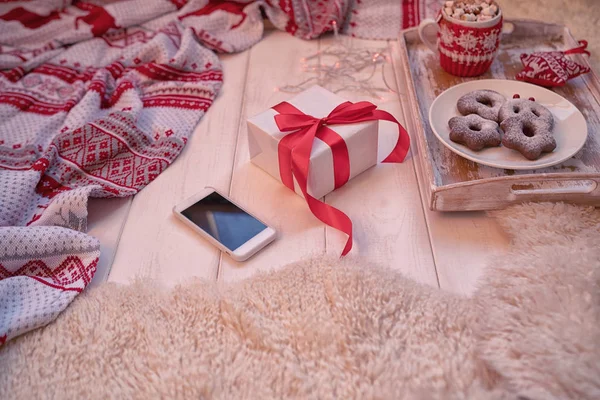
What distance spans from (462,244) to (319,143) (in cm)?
29

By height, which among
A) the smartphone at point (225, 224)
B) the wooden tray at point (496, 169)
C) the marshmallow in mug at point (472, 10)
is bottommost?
the smartphone at point (225, 224)

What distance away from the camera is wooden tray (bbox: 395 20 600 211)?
0.92 metres

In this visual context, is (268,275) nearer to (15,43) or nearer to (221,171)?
(221,171)

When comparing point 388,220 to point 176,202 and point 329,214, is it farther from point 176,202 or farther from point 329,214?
point 176,202

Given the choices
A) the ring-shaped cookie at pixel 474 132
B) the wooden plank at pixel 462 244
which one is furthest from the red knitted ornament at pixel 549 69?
the wooden plank at pixel 462 244

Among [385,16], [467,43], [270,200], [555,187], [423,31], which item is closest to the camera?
[555,187]

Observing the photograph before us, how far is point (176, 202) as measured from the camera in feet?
3.50

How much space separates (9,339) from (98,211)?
0.99 feet

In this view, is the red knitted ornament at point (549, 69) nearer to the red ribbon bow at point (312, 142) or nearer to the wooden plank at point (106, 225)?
the red ribbon bow at point (312, 142)

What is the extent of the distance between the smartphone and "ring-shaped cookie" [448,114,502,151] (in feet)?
1.20

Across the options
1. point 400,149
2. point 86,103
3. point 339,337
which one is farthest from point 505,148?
point 86,103

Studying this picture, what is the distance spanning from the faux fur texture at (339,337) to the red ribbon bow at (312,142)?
0.33 ft

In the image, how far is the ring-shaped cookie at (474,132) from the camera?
0.99 metres

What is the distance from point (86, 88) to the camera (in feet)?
4.39
